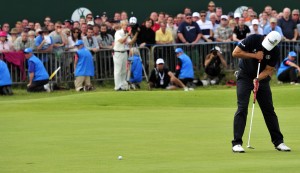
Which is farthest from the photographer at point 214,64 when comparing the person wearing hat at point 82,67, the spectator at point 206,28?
the person wearing hat at point 82,67

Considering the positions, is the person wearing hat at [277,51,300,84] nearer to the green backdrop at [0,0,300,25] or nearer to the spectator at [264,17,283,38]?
the spectator at [264,17,283,38]

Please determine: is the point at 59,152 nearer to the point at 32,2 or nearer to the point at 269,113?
the point at 269,113

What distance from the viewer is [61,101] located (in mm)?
22266

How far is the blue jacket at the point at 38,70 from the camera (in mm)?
26047

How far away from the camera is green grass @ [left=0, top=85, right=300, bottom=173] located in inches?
443

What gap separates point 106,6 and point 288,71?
Answer: 7222mm

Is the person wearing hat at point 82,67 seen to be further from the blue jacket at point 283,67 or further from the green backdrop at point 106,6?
the blue jacket at point 283,67

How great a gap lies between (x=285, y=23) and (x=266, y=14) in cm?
71

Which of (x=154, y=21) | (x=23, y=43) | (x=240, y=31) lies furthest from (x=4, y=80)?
(x=240, y=31)

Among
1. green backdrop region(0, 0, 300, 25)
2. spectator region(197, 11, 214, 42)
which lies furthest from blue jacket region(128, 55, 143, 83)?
green backdrop region(0, 0, 300, 25)

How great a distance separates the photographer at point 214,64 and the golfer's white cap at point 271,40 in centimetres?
1525

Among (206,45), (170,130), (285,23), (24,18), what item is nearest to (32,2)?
(24,18)

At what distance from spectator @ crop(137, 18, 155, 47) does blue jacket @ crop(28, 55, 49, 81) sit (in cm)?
343

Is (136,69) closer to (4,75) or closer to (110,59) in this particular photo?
(110,59)
